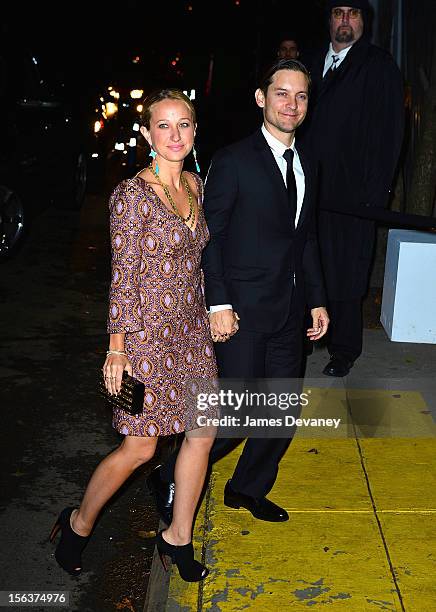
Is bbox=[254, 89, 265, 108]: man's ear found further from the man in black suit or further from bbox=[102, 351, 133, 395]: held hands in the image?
bbox=[102, 351, 133, 395]: held hands

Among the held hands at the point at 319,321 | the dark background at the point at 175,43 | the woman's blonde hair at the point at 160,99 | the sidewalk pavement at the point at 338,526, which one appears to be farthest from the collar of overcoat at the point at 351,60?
the woman's blonde hair at the point at 160,99

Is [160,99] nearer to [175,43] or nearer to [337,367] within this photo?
[337,367]

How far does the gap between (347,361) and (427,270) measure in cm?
119

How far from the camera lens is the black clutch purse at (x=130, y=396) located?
13.1 ft

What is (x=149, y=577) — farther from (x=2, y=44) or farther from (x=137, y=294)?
(x=2, y=44)

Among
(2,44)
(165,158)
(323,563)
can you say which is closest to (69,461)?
(323,563)

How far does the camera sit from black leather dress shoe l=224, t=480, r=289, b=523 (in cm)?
496

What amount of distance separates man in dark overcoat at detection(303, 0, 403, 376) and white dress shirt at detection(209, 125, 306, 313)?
2.09m

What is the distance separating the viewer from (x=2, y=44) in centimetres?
1142

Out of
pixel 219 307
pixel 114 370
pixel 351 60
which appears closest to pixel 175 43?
pixel 351 60

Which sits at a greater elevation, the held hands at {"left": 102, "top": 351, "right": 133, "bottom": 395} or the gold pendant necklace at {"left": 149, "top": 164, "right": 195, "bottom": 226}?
the gold pendant necklace at {"left": 149, "top": 164, "right": 195, "bottom": 226}

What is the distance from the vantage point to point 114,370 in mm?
3984

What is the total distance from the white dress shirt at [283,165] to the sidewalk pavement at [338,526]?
45.0 inches

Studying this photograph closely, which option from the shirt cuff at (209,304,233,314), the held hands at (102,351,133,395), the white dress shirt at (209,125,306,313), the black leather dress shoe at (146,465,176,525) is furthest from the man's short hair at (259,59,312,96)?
the black leather dress shoe at (146,465,176,525)
